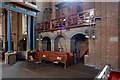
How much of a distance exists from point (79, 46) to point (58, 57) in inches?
132

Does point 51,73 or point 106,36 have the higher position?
point 106,36

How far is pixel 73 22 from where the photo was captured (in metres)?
10.5

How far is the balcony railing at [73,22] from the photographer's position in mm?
9500

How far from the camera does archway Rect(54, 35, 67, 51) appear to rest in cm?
1230

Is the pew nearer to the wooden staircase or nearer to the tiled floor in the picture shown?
the tiled floor

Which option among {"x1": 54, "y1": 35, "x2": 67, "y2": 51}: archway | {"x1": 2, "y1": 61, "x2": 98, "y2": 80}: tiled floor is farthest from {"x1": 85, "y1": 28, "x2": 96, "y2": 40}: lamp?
{"x1": 54, "y1": 35, "x2": 67, "y2": 51}: archway

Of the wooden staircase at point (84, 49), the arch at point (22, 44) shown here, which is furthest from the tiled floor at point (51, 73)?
the arch at point (22, 44)

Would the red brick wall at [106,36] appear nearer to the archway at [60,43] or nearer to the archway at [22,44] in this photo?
the archway at [60,43]

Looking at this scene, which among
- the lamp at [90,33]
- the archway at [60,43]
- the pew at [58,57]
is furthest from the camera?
the archway at [60,43]

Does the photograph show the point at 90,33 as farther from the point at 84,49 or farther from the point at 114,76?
the point at 114,76

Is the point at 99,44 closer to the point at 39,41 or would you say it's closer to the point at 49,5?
the point at 39,41

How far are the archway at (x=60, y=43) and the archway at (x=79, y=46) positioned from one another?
1.07 m

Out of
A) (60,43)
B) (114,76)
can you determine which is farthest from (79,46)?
(114,76)

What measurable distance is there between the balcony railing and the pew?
2.67 m
